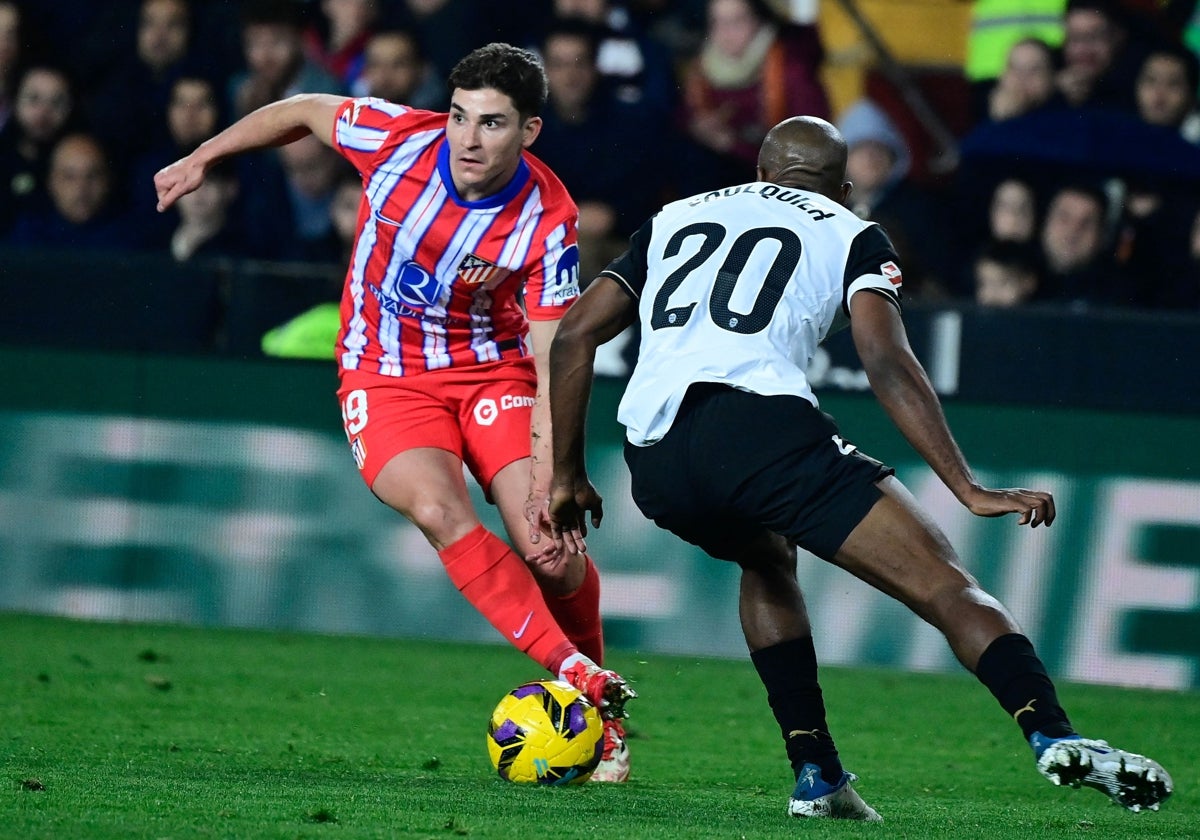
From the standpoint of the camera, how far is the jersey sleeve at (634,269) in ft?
14.9

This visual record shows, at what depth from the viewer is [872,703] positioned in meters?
7.71

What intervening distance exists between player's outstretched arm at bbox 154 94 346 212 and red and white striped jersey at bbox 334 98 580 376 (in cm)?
7

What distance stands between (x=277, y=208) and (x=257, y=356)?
1345 millimetres

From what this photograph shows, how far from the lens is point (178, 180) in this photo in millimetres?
5562

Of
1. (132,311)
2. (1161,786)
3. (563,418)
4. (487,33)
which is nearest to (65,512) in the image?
(132,311)

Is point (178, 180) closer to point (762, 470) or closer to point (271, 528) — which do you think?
point (762, 470)

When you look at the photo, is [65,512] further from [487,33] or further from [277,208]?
[487,33]

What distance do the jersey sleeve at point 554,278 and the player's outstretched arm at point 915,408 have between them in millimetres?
1367

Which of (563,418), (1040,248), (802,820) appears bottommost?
(802,820)

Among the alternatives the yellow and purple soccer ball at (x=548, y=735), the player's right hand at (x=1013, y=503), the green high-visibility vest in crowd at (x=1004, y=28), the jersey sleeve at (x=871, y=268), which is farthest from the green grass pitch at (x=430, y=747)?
the green high-visibility vest in crowd at (x=1004, y=28)

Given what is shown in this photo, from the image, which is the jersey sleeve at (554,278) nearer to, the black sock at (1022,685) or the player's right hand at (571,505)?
the player's right hand at (571,505)

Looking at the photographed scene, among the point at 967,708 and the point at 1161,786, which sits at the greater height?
the point at 1161,786

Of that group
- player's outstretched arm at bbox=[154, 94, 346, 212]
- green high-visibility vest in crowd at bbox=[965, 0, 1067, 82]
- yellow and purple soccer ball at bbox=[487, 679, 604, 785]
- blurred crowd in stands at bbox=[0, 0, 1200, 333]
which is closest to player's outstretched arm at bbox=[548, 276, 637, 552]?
yellow and purple soccer ball at bbox=[487, 679, 604, 785]

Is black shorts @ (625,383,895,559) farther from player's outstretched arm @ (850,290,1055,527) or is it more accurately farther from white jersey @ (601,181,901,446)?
player's outstretched arm @ (850,290,1055,527)
